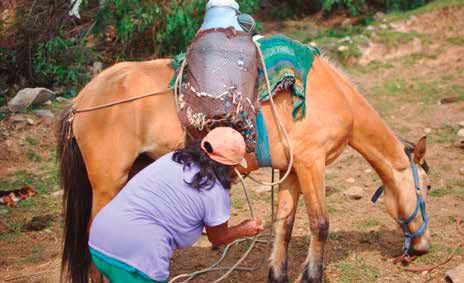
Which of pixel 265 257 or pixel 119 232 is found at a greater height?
pixel 119 232

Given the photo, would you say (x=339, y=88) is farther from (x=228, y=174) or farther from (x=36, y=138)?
(x=36, y=138)

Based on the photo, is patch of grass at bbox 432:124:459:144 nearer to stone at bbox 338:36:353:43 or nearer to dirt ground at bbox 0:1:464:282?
dirt ground at bbox 0:1:464:282

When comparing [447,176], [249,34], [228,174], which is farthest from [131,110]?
[447,176]

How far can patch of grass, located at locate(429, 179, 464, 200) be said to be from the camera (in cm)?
506

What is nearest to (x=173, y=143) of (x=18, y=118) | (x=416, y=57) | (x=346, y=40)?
(x=18, y=118)

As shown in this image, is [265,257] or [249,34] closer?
[249,34]

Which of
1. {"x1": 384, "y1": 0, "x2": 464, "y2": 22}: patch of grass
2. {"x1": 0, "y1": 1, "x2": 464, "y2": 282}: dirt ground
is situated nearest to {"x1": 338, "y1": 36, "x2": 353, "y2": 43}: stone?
{"x1": 0, "y1": 1, "x2": 464, "y2": 282}: dirt ground

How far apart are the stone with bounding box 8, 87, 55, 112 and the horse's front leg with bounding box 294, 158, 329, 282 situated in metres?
4.91

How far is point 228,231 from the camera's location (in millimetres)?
2559

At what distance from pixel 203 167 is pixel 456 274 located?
7.14ft

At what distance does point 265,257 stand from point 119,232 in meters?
2.18

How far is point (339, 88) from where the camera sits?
3.78 m

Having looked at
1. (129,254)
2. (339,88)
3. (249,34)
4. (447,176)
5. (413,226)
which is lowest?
(447,176)

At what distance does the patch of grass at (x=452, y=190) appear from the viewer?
5059mm
